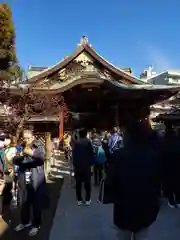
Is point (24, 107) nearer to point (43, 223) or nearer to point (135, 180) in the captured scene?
point (43, 223)

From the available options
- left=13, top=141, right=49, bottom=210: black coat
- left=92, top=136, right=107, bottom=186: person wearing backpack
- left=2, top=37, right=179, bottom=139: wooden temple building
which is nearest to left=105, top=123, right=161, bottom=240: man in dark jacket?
left=13, top=141, right=49, bottom=210: black coat

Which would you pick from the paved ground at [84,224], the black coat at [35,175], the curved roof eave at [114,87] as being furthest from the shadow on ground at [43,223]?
the curved roof eave at [114,87]

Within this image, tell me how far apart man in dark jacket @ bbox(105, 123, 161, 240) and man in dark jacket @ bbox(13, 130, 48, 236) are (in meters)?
2.07

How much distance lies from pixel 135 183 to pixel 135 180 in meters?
0.03

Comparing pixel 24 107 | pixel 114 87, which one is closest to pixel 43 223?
pixel 24 107

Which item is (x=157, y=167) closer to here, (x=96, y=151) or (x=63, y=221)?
(x=63, y=221)

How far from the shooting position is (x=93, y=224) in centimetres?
533

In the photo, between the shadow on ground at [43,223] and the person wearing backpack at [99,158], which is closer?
the shadow on ground at [43,223]

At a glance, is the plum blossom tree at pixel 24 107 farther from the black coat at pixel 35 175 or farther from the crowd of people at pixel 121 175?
the black coat at pixel 35 175

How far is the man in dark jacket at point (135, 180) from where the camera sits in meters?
2.83

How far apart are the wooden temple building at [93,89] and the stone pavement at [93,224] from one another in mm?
7440

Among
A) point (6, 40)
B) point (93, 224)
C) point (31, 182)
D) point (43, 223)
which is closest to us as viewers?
point (31, 182)

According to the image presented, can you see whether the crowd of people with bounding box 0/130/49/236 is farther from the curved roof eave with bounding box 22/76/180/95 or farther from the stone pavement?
the curved roof eave with bounding box 22/76/180/95

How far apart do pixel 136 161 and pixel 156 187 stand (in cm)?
33
